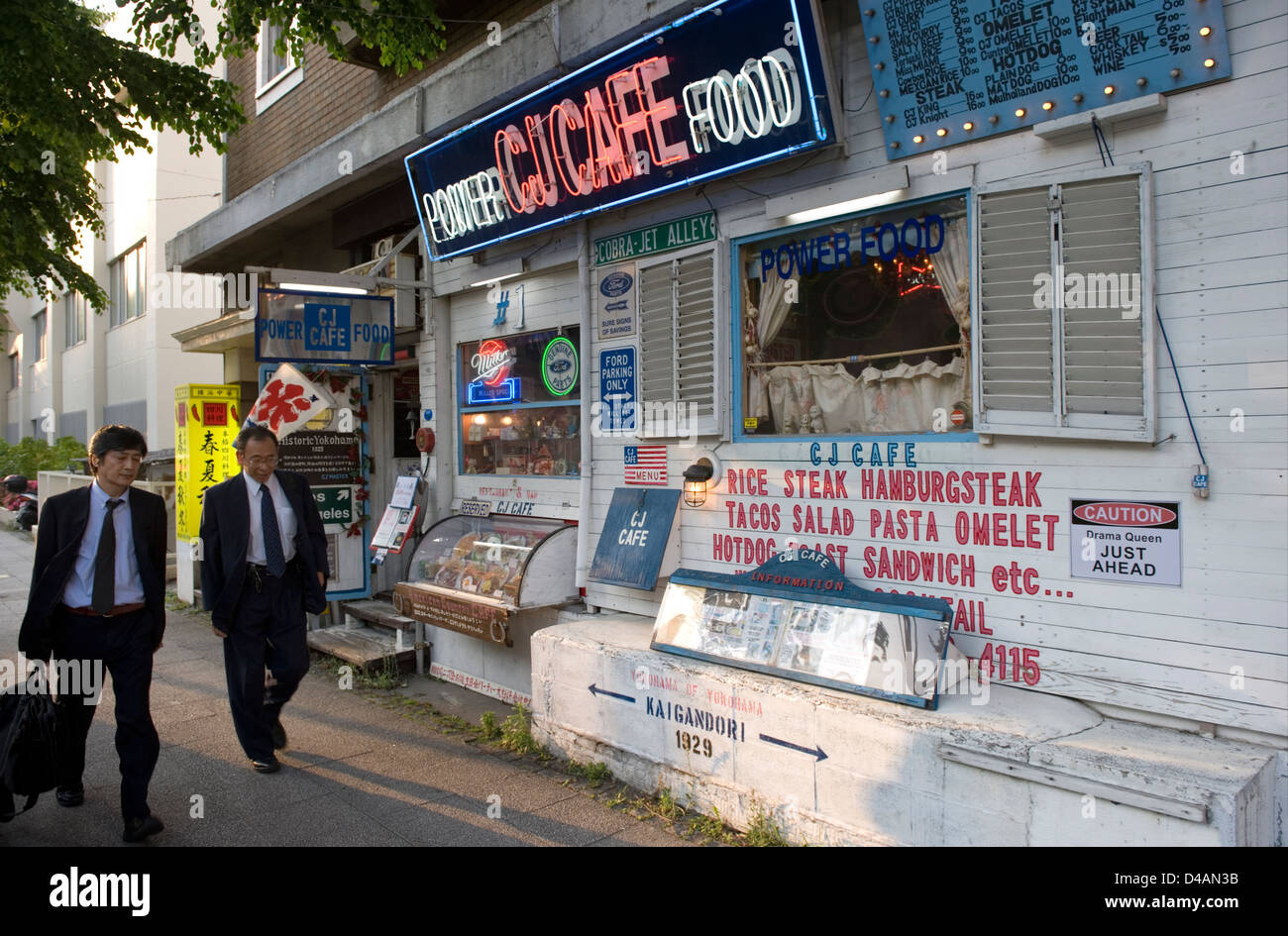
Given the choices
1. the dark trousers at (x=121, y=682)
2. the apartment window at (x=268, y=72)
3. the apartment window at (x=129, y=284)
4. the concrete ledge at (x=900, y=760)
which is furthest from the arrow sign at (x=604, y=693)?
the apartment window at (x=129, y=284)

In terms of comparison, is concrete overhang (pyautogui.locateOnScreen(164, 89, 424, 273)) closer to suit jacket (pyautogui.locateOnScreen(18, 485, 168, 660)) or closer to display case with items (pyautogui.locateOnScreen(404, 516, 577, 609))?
display case with items (pyautogui.locateOnScreen(404, 516, 577, 609))

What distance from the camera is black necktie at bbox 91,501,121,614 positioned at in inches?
171

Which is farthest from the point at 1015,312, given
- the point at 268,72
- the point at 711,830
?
the point at 268,72

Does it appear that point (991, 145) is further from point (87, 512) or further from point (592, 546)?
point (87, 512)

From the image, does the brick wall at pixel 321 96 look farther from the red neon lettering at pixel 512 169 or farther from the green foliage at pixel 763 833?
the green foliage at pixel 763 833

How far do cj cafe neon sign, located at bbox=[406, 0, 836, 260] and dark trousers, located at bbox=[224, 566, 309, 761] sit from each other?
3.20 metres

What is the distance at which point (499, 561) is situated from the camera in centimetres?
691

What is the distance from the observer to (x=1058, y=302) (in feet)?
13.5

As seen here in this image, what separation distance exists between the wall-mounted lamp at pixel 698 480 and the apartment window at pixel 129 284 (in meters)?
21.7

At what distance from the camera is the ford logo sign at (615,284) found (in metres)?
6.39

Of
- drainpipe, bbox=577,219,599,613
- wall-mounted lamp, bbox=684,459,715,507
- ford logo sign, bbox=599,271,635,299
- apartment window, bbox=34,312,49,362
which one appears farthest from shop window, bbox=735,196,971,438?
apartment window, bbox=34,312,49,362

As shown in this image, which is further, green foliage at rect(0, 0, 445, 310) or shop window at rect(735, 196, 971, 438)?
green foliage at rect(0, 0, 445, 310)
